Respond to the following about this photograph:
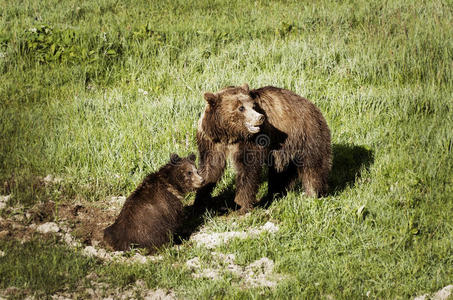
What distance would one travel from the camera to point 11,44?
891 cm

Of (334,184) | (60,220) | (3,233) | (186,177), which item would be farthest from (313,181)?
(3,233)

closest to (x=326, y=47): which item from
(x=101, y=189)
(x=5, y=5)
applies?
(x=101, y=189)

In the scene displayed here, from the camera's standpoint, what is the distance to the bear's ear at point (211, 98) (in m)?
5.50

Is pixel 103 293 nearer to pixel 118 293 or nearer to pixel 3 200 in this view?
pixel 118 293

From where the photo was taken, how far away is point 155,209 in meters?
5.24

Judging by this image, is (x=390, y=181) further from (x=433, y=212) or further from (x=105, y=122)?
(x=105, y=122)

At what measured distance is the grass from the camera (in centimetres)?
498

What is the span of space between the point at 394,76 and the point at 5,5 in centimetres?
772

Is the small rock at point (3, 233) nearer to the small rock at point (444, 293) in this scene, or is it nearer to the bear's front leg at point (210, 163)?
the bear's front leg at point (210, 163)

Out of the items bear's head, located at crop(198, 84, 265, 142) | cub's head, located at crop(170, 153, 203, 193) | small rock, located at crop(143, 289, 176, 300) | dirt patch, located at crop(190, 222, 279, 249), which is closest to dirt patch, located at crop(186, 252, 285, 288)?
dirt patch, located at crop(190, 222, 279, 249)

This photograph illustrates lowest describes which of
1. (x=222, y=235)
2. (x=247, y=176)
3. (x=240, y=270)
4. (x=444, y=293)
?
(x=444, y=293)

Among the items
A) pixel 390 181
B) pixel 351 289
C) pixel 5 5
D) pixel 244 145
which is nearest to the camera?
pixel 351 289

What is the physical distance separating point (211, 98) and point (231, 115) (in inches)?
10.6

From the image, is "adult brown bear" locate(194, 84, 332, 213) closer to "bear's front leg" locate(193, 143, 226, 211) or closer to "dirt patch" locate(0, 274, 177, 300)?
"bear's front leg" locate(193, 143, 226, 211)
